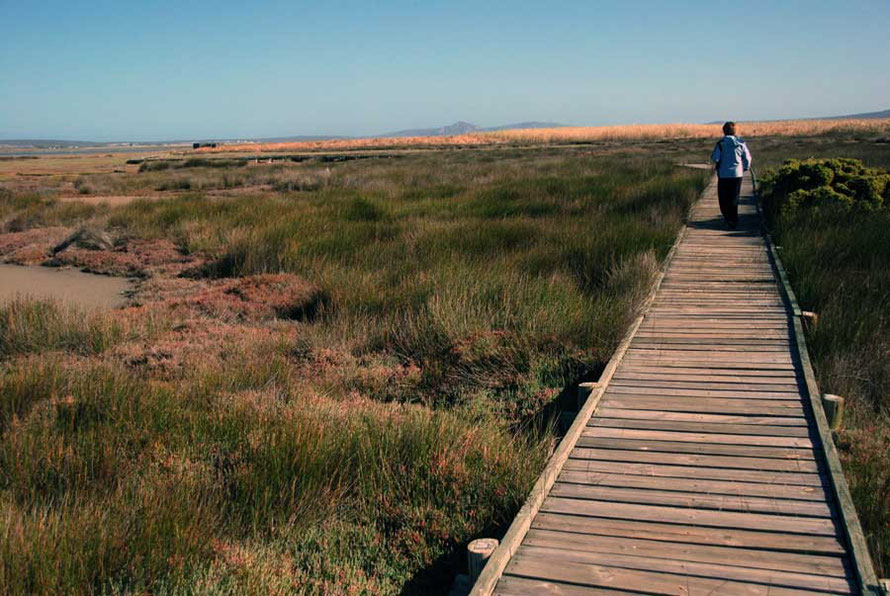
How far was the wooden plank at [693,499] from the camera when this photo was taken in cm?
336

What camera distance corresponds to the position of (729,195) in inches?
461

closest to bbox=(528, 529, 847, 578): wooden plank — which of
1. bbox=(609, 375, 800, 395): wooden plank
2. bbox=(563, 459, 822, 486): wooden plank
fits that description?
bbox=(563, 459, 822, 486): wooden plank

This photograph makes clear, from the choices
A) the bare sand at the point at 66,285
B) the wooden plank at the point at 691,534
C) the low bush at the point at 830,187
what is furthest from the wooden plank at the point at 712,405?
the bare sand at the point at 66,285

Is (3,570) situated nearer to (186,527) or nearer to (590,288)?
(186,527)

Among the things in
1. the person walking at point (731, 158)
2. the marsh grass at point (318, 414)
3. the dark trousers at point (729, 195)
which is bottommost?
the marsh grass at point (318, 414)

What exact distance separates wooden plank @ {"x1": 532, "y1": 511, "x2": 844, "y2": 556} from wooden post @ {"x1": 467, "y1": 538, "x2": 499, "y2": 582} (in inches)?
15.4

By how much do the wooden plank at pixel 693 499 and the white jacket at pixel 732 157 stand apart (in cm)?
862

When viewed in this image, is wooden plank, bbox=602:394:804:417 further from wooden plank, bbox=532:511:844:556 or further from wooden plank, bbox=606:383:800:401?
wooden plank, bbox=532:511:844:556

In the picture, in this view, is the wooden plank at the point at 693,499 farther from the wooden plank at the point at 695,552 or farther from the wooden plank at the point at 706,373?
the wooden plank at the point at 706,373

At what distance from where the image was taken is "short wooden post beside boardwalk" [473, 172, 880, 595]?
289 cm

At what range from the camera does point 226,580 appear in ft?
10.1

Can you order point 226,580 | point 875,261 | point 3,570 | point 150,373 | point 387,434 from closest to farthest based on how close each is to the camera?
point 3,570
point 226,580
point 387,434
point 150,373
point 875,261

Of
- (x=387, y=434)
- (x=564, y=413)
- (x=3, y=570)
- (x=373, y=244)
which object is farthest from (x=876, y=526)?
(x=373, y=244)

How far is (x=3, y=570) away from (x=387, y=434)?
2.15 meters
